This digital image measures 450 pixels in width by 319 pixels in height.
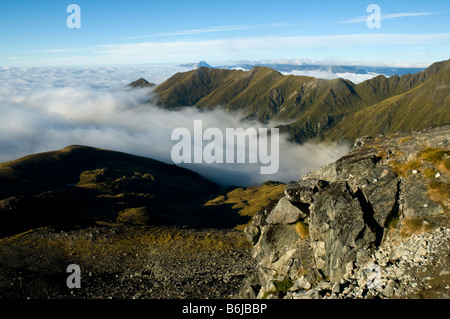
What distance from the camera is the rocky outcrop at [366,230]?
24984 millimetres

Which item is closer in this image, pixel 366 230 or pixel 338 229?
pixel 366 230

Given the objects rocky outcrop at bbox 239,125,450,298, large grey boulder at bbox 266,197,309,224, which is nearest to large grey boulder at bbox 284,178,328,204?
rocky outcrop at bbox 239,125,450,298

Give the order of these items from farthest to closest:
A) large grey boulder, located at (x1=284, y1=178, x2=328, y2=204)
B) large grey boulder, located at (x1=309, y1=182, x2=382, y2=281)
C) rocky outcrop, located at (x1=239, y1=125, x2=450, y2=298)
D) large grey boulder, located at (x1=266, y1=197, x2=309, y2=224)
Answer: large grey boulder, located at (x1=266, y1=197, x2=309, y2=224) → large grey boulder, located at (x1=284, y1=178, x2=328, y2=204) → large grey boulder, located at (x1=309, y1=182, x2=382, y2=281) → rocky outcrop, located at (x1=239, y1=125, x2=450, y2=298)

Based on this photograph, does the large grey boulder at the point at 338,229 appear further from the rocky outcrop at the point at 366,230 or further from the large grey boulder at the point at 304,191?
the large grey boulder at the point at 304,191

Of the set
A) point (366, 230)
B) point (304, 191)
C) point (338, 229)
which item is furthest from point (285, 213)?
point (366, 230)

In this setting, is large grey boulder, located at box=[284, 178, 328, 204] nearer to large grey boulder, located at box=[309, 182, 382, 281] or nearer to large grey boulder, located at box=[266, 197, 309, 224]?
large grey boulder, located at box=[266, 197, 309, 224]

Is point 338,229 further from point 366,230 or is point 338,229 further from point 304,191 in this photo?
point 304,191

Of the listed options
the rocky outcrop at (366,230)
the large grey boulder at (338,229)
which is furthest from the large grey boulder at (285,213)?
the large grey boulder at (338,229)

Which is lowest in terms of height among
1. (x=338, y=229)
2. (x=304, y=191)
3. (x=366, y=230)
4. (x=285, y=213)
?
(x=285, y=213)

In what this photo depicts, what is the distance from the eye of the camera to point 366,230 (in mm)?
29641

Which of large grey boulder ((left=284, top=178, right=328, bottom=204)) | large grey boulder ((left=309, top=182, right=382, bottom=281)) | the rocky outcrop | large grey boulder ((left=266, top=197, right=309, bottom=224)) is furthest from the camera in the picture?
large grey boulder ((left=266, top=197, right=309, bottom=224))

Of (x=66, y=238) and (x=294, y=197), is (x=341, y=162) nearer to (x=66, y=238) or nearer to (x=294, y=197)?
(x=294, y=197)

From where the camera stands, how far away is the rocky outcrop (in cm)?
2498

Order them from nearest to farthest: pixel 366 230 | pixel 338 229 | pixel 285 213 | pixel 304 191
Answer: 1. pixel 366 230
2. pixel 338 229
3. pixel 304 191
4. pixel 285 213
